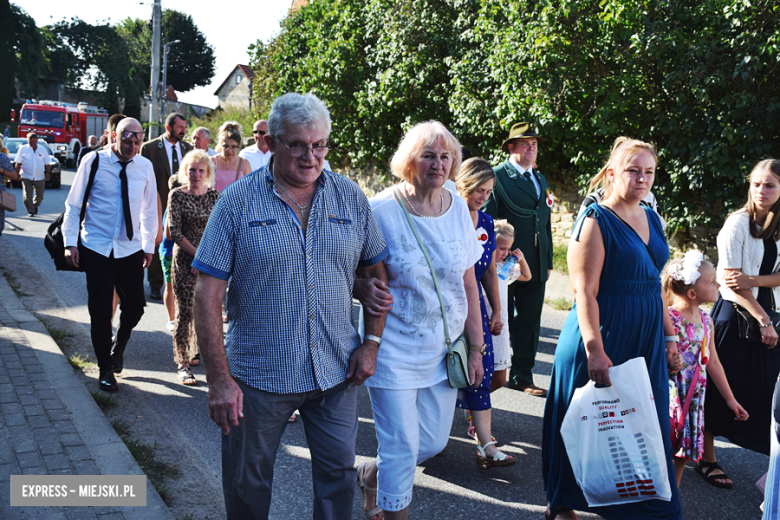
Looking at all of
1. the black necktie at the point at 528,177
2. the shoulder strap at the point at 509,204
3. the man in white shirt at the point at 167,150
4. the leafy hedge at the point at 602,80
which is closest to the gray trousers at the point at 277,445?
the shoulder strap at the point at 509,204

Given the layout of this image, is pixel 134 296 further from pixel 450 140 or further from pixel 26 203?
pixel 26 203

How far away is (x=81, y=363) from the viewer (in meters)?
5.56

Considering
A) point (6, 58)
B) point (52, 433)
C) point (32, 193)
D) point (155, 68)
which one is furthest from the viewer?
point (6, 58)

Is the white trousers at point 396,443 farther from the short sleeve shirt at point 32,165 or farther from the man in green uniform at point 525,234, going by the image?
the short sleeve shirt at point 32,165

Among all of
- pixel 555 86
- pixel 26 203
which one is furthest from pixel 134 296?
pixel 26 203

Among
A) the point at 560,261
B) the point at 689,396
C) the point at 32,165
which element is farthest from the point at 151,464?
the point at 32,165

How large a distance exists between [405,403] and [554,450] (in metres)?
0.93

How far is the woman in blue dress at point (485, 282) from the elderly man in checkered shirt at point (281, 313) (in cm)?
126

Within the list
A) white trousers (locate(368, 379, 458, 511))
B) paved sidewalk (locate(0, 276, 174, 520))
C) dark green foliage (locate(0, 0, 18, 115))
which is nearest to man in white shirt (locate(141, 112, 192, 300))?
paved sidewalk (locate(0, 276, 174, 520))

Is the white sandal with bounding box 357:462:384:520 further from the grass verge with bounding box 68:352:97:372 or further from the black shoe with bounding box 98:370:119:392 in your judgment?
the grass verge with bounding box 68:352:97:372

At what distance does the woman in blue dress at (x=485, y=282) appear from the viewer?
3.84 metres

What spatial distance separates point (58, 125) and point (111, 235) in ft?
116

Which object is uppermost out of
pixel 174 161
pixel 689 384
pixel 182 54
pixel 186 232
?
pixel 182 54

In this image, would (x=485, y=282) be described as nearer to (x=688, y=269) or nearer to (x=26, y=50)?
(x=688, y=269)
